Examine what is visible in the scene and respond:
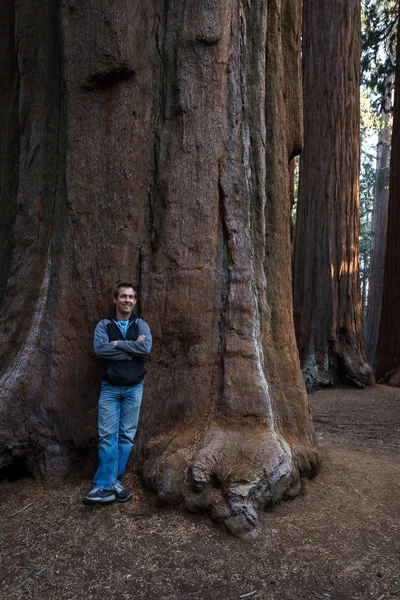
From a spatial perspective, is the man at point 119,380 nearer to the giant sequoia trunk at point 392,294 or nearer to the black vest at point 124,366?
the black vest at point 124,366

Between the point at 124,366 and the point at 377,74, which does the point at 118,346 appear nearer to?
the point at 124,366

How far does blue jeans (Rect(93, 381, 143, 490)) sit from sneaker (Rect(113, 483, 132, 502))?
0.04 meters

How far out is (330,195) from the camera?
8750mm

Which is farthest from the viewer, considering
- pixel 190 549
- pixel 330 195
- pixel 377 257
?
pixel 377 257

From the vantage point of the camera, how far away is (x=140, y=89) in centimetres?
388

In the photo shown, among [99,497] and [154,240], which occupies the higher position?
[154,240]

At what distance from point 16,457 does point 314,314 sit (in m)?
5.79

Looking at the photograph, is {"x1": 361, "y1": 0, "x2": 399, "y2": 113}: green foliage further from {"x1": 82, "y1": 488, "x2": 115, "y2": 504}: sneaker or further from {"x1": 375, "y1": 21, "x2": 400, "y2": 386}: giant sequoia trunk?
{"x1": 82, "y1": 488, "x2": 115, "y2": 504}: sneaker

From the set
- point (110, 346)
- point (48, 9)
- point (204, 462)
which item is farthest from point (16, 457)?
point (48, 9)

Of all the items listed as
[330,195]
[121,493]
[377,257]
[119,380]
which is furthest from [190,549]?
[377,257]

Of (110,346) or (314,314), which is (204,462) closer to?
(110,346)

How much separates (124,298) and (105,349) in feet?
1.17

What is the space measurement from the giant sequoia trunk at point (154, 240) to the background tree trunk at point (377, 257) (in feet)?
38.4

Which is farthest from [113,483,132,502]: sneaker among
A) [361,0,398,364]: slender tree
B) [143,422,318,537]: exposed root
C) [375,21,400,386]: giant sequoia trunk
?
[361,0,398,364]: slender tree
